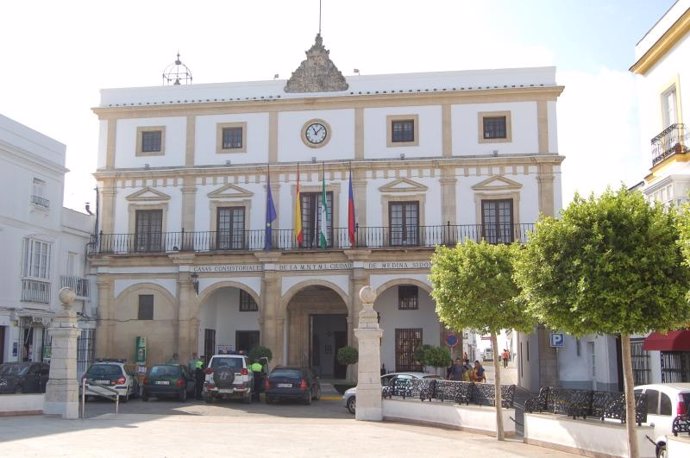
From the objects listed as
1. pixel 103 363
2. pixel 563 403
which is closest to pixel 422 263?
pixel 103 363

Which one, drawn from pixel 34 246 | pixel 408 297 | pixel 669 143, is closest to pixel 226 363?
pixel 34 246

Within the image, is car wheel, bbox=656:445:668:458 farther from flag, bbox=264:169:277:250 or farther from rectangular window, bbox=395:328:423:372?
flag, bbox=264:169:277:250

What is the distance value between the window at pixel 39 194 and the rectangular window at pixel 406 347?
14289 mm

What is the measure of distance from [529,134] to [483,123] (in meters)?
1.80

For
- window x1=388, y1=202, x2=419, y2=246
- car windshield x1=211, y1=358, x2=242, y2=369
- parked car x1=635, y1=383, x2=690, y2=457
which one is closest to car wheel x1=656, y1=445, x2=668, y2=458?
parked car x1=635, y1=383, x2=690, y2=457

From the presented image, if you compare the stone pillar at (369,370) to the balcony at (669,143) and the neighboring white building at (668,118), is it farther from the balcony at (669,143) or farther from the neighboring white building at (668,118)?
the balcony at (669,143)

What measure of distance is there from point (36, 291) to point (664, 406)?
2258 centimetres

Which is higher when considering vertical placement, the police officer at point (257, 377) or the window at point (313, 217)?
the window at point (313, 217)

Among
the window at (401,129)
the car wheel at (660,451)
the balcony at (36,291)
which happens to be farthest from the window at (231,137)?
the car wheel at (660,451)

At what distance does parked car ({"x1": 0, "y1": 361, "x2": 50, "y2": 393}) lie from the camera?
23.8m

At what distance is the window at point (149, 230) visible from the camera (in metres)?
32.8

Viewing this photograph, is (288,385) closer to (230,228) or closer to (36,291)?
(230,228)

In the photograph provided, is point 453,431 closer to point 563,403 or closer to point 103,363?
point 563,403

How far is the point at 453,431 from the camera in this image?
1866cm
